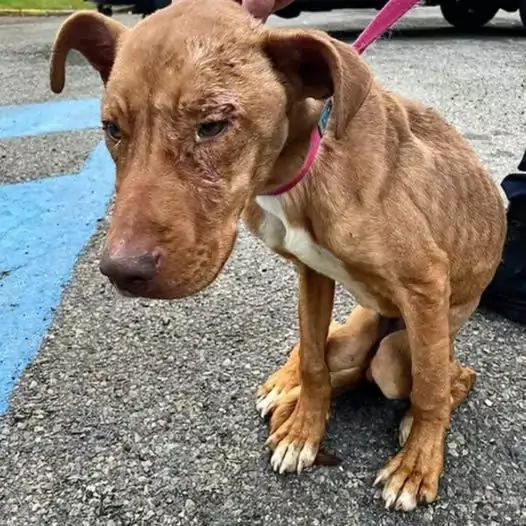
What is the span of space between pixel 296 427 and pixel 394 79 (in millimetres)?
6347

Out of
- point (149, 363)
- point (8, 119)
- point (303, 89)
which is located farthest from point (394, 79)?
point (303, 89)

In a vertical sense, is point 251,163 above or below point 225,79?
below

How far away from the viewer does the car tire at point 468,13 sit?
40.4 feet

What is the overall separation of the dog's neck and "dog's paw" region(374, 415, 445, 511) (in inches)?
37.6

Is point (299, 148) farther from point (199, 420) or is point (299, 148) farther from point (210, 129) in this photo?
point (199, 420)

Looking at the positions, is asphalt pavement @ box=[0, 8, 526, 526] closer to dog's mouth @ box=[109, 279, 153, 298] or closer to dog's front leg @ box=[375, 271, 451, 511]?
dog's front leg @ box=[375, 271, 451, 511]

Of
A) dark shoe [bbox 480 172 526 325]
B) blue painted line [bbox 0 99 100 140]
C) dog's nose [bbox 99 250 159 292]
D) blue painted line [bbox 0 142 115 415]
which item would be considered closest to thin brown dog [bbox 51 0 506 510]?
dog's nose [bbox 99 250 159 292]

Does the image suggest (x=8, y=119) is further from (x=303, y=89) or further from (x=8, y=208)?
(x=303, y=89)

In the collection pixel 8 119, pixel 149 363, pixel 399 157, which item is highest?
pixel 399 157

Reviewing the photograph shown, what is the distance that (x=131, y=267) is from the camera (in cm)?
171

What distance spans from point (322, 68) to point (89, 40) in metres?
0.74

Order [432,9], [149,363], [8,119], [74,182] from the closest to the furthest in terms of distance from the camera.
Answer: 1. [149,363]
2. [74,182]
3. [8,119]
4. [432,9]

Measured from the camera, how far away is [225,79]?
1.87 metres

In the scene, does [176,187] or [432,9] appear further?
[432,9]
